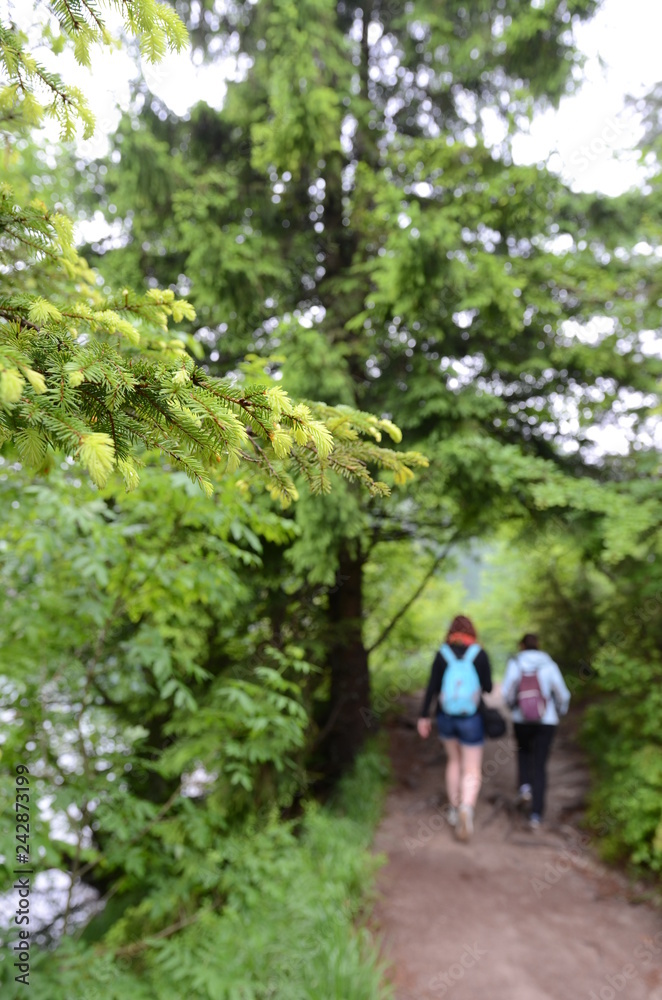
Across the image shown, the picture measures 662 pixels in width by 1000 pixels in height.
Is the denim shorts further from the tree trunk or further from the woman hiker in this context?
the tree trunk

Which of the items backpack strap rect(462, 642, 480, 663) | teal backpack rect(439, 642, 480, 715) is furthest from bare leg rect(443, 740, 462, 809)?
backpack strap rect(462, 642, 480, 663)

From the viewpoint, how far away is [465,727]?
205 inches

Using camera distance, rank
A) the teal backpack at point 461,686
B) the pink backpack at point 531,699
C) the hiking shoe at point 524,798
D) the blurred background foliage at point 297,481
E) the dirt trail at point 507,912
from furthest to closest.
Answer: the hiking shoe at point 524,798 < the pink backpack at point 531,699 < the teal backpack at point 461,686 < the dirt trail at point 507,912 < the blurred background foliage at point 297,481

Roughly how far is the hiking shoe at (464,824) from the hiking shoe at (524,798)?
0.93m

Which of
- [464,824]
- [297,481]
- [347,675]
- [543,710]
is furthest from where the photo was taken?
[347,675]

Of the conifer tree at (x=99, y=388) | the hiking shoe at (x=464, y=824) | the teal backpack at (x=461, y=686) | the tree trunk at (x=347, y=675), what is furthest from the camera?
the tree trunk at (x=347, y=675)

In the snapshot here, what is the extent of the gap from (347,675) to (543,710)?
7.70 feet

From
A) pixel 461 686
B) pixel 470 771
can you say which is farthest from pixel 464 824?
pixel 461 686

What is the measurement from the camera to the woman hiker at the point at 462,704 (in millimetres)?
5156

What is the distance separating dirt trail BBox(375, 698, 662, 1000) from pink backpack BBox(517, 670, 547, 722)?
124 cm

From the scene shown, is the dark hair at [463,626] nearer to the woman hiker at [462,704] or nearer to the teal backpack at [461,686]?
the woman hiker at [462,704]

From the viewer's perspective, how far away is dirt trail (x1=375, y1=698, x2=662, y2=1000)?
3.67 meters

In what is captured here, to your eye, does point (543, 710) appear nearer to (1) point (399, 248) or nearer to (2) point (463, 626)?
(2) point (463, 626)

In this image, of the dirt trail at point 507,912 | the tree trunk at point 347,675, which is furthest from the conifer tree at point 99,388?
the tree trunk at point 347,675
